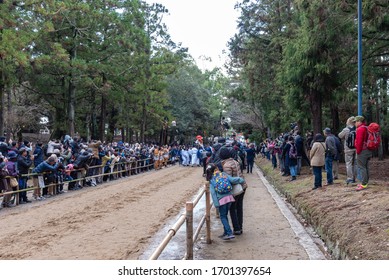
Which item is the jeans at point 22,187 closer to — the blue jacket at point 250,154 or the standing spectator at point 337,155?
the standing spectator at point 337,155

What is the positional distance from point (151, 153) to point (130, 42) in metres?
8.74

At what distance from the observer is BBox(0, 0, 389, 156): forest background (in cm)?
1605

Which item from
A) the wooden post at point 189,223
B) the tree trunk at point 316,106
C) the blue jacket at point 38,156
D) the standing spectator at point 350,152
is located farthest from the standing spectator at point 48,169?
the tree trunk at point 316,106

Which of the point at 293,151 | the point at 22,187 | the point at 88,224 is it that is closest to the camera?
the point at 88,224

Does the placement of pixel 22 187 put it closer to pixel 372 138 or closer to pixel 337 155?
pixel 337 155

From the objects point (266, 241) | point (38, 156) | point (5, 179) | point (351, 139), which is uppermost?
point (351, 139)

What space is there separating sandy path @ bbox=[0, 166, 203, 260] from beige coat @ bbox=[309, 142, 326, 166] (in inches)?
161

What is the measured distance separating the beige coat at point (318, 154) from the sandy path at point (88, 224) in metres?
4.09

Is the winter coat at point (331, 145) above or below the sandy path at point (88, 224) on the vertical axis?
above

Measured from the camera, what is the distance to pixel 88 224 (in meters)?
9.90

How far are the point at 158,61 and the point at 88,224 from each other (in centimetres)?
2198

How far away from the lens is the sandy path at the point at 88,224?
7.48 metres

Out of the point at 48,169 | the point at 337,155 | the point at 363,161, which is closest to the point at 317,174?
the point at 337,155

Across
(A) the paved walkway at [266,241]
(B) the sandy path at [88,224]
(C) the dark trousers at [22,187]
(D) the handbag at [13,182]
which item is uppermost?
(D) the handbag at [13,182]
